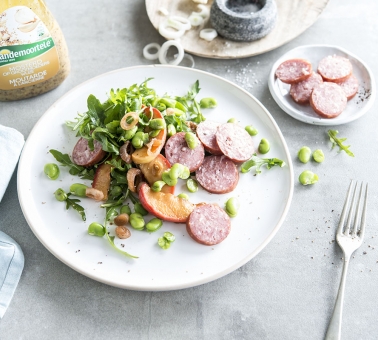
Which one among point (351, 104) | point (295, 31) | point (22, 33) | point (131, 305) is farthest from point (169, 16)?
point (131, 305)

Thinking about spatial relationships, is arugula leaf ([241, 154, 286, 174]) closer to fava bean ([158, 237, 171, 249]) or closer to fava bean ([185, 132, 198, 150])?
fava bean ([185, 132, 198, 150])

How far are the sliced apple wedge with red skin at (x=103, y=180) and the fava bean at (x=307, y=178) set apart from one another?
1.16 meters

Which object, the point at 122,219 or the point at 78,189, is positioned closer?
the point at 122,219

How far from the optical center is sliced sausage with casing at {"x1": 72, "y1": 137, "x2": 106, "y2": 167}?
8.36 feet

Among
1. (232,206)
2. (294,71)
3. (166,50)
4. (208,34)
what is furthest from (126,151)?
(208,34)

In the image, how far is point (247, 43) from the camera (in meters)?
3.52

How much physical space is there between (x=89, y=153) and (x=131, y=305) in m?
0.88

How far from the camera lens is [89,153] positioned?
8.45ft

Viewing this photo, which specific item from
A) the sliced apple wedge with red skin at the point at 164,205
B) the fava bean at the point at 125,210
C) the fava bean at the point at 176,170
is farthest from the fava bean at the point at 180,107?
the fava bean at the point at 125,210

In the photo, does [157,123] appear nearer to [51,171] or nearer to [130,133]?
[130,133]

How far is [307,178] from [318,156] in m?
0.23

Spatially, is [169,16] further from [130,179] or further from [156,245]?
[156,245]

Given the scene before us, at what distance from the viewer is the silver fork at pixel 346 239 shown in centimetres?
218

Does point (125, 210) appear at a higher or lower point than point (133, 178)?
lower
